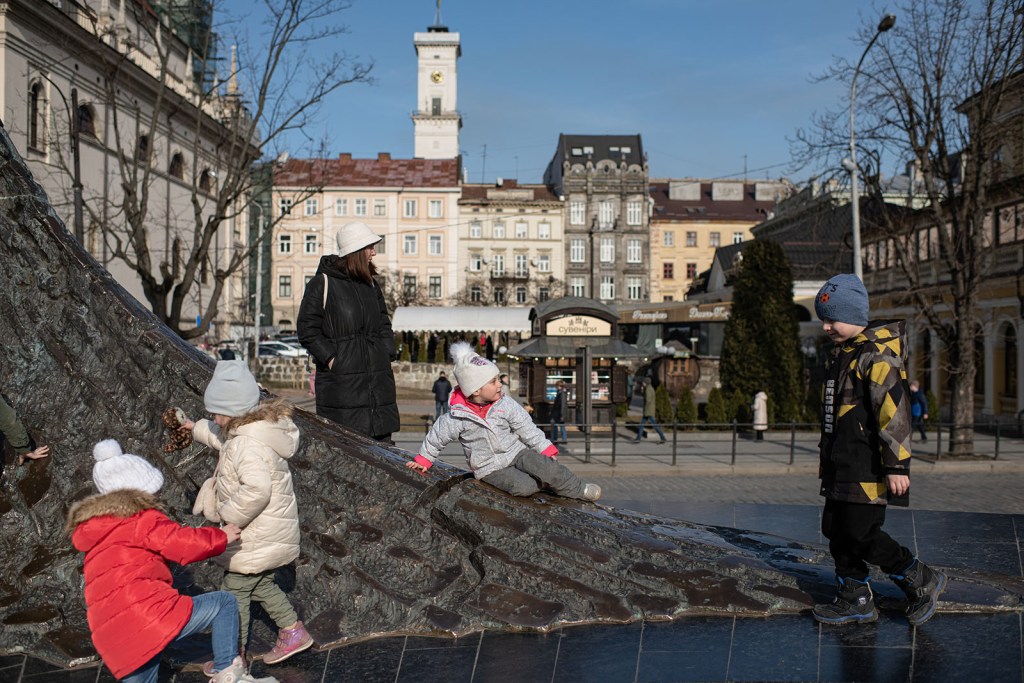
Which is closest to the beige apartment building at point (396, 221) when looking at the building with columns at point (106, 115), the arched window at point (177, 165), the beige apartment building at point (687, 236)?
the beige apartment building at point (687, 236)

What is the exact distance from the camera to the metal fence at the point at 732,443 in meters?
15.7

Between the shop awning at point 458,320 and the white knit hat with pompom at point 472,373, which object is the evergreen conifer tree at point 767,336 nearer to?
the shop awning at point 458,320

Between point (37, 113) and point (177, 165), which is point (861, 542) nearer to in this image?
point (37, 113)

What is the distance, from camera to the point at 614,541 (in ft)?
15.3

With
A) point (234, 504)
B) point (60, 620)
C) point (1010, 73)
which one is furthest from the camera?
point (1010, 73)

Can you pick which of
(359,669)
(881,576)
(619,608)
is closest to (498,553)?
(619,608)

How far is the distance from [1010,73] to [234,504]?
1549 centimetres

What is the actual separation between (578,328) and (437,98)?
59.5 meters

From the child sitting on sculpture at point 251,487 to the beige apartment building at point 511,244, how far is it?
62195 mm

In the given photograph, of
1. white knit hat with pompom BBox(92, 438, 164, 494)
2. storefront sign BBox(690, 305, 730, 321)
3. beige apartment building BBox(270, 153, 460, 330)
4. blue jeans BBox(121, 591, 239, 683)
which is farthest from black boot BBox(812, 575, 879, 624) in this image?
beige apartment building BBox(270, 153, 460, 330)

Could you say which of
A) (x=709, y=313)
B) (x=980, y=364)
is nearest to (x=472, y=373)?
(x=980, y=364)

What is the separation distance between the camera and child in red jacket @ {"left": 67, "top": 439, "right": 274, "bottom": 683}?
10.7 feet

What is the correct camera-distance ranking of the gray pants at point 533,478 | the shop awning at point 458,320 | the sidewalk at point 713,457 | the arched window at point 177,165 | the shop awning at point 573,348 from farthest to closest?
1. the shop awning at point 458,320
2. the arched window at point 177,165
3. the shop awning at point 573,348
4. the sidewalk at point 713,457
5. the gray pants at point 533,478

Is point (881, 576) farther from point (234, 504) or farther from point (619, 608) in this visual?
point (234, 504)
